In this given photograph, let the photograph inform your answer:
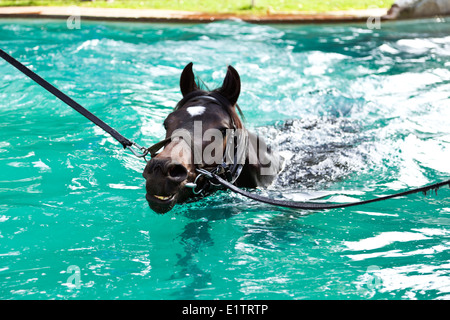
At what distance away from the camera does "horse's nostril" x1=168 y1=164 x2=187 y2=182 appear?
317 cm

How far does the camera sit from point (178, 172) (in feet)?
10.5

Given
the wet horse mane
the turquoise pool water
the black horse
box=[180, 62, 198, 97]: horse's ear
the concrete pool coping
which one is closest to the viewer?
the black horse

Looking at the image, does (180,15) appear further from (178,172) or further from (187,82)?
(178,172)

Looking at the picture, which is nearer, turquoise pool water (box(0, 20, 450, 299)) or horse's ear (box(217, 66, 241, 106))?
turquoise pool water (box(0, 20, 450, 299))

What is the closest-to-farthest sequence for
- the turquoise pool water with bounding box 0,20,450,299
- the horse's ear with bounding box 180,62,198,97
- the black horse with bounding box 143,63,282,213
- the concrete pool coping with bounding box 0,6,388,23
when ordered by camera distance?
the black horse with bounding box 143,63,282,213 → the turquoise pool water with bounding box 0,20,450,299 → the horse's ear with bounding box 180,62,198,97 → the concrete pool coping with bounding box 0,6,388,23

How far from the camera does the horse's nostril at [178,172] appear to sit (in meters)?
3.17

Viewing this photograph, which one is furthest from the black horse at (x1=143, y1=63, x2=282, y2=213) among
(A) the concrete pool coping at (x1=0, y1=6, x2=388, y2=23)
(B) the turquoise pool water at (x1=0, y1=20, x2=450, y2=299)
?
(A) the concrete pool coping at (x1=0, y1=6, x2=388, y2=23)

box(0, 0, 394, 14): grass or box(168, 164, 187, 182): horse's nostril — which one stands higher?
box(0, 0, 394, 14): grass

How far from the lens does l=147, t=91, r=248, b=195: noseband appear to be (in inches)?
142

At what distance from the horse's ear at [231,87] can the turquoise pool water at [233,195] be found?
2.80 ft

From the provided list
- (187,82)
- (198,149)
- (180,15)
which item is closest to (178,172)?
(198,149)

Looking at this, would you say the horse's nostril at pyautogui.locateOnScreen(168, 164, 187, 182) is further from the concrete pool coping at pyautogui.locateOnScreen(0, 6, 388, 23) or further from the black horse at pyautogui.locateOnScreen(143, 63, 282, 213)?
the concrete pool coping at pyautogui.locateOnScreen(0, 6, 388, 23)

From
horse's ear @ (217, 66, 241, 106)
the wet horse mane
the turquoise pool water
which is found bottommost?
the turquoise pool water
